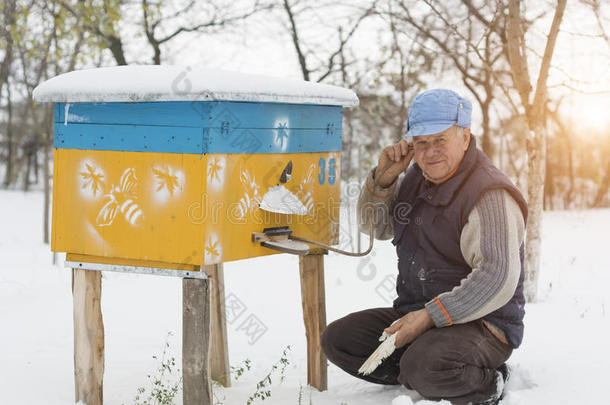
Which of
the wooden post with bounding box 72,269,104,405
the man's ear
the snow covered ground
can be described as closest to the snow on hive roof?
the man's ear

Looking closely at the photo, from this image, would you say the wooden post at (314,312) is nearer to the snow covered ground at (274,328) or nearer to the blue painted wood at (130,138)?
the snow covered ground at (274,328)

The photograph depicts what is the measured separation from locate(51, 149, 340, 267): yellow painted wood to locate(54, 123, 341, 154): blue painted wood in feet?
0.10

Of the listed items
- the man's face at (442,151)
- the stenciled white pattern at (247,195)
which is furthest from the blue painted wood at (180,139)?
the man's face at (442,151)

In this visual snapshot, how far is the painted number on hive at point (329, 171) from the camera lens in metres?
3.38

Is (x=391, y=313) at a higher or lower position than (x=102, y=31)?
lower

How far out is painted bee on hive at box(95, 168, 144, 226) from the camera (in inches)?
113

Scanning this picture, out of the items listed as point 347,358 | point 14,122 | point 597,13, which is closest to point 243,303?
point 347,358

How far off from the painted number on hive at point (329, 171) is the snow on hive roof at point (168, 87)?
36cm

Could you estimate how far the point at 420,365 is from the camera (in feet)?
9.27

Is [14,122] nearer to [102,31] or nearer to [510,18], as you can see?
[102,31]

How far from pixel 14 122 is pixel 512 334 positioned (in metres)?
21.2

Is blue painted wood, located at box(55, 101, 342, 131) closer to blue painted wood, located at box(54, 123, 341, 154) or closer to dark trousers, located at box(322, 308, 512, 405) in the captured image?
blue painted wood, located at box(54, 123, 341, 154)

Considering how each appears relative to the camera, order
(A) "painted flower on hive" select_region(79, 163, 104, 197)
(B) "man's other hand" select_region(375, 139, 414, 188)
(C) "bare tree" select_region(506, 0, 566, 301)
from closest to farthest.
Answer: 1. (A) "painted flower on hive" select_region(79, 163, 104, 197)
2. (B) "man's other hand" select_region(375, 139, 414, 188)
3. (C) "bare tree" select_region(506, 0, 566, 301)

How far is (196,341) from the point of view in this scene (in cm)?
A: 287
